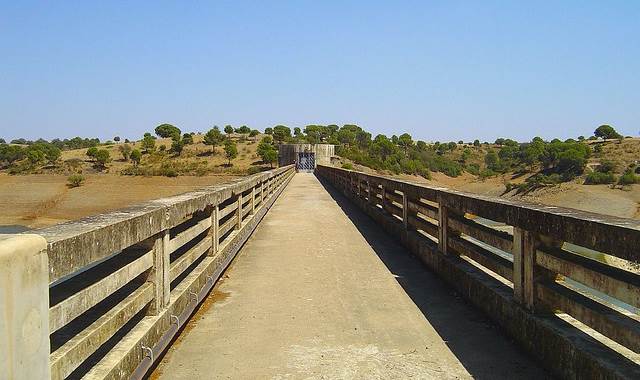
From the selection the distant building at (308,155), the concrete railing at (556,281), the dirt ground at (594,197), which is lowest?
the dirt ground at (594,197)

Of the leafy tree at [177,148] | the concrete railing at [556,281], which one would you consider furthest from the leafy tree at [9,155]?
the concrete railing at [556,281]

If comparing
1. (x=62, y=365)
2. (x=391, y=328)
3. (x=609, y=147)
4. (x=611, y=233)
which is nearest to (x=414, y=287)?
(x=391, y=328)

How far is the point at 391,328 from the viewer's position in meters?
5.76

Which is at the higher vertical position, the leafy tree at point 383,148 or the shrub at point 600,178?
the leafy tree at point 383,148

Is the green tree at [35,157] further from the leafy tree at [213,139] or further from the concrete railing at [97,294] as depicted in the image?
the concrete railing at [97,294]

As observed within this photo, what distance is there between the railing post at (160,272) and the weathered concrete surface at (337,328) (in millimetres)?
446

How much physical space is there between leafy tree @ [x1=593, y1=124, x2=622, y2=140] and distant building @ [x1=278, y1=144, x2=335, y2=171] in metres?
69.8

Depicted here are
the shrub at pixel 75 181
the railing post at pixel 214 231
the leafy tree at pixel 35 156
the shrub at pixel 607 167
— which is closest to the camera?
the railing post at pixel 214 231

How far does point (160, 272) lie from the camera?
16.4ft

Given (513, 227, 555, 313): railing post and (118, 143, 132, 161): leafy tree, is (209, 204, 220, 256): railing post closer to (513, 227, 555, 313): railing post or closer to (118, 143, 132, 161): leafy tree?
(513, 227, 555, 313): railing post

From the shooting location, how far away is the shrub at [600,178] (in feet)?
188

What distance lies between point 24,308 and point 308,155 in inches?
2717

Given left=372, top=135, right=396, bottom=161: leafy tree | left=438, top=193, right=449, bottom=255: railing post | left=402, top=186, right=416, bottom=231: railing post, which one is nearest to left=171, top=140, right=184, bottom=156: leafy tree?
left=372, top=135, right=396, bottom=161: leafy tree

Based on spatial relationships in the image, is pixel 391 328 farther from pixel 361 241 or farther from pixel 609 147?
pixel 609 147
